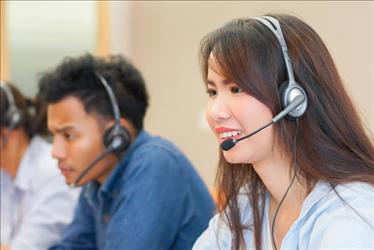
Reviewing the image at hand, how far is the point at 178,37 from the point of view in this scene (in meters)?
2.45

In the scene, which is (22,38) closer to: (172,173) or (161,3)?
(161,3)

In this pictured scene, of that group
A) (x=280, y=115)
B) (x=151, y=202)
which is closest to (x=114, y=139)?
(x=151, y=202)

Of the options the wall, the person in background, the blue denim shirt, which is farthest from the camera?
the wall

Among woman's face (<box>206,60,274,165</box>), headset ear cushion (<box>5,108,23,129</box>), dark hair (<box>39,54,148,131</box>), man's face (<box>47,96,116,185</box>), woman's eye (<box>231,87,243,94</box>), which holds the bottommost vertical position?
headset ear cushion (<box>5,108,23,129</box>)

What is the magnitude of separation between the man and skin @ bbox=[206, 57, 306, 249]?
0.34m

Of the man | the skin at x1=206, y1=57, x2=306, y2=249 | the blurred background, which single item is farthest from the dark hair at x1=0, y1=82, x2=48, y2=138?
the skin at x1=206, y1=57, x2=306, y2=249

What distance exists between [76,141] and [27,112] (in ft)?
1.65

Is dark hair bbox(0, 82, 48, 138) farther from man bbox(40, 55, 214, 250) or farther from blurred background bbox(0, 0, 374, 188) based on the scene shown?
man bbox(40, 55, 214, 250)

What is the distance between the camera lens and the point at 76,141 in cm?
→ 145

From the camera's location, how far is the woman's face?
92 centimetres

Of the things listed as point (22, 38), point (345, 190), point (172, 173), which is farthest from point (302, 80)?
point (22, 38)

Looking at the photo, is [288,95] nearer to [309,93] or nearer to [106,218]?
[309,93]

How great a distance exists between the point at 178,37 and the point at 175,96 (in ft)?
0.86

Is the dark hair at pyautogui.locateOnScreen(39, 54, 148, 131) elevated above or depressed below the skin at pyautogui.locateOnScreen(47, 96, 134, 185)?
above
